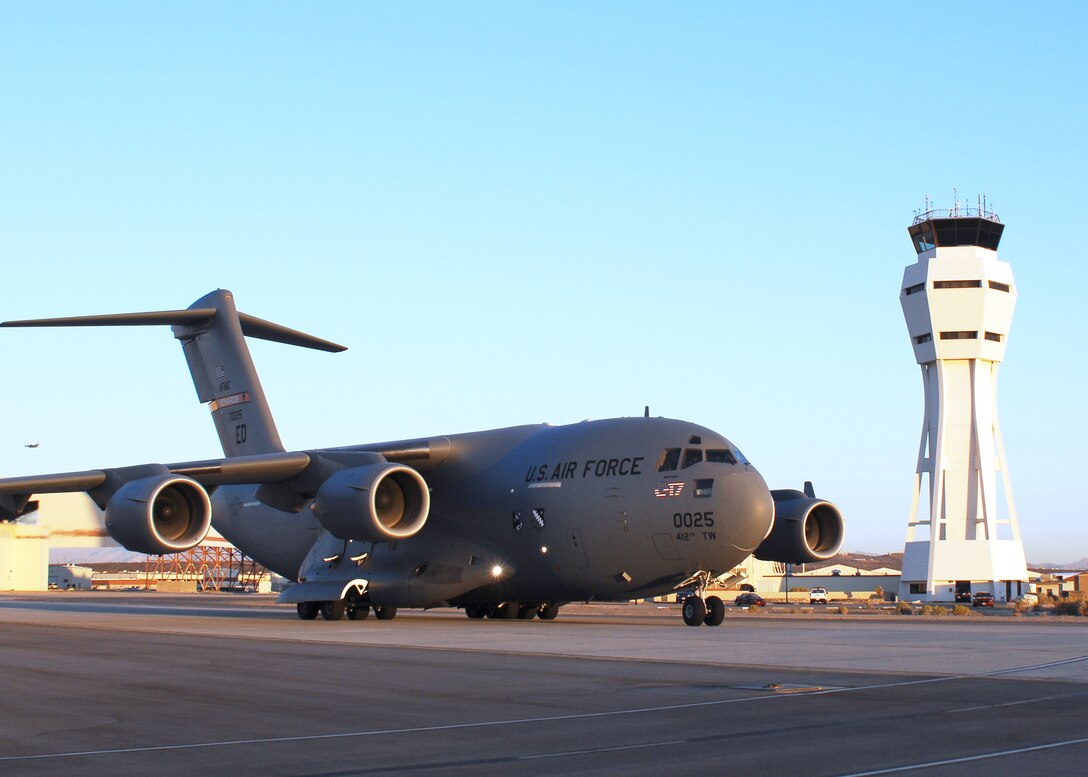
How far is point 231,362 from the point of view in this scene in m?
31.9

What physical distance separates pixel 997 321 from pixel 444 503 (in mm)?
54700

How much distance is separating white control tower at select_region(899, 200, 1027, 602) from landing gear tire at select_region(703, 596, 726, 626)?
171 feet

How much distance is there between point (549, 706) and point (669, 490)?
509 inches

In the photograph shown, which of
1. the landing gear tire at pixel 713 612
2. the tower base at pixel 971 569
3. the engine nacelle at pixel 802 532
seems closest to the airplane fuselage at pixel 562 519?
the landing gear tire at pixel 713 612

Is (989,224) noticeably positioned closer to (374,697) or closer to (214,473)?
(214,473)

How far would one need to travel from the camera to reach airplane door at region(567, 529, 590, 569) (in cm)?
2423

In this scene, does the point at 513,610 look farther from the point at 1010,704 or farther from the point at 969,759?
the point at 969,759

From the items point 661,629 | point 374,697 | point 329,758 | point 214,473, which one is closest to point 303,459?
point 214,473

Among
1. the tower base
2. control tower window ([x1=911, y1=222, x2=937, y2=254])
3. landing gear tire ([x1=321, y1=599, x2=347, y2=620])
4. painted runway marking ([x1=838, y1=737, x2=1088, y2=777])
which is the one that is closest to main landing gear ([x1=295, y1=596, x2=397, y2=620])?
landing gear tire ([x1=321, y1=599, x2=347, y2=620])

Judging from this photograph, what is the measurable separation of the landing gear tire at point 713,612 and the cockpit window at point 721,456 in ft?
8.38

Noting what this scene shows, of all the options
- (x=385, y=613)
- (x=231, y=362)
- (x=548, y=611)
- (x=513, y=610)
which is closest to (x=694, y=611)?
(x=548, y=611)

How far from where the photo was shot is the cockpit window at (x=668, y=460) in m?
23.1

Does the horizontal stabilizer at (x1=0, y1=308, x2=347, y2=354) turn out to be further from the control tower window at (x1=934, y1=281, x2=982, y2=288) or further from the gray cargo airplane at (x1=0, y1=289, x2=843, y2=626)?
the control tower window at (x1=934, y1=281, x2=982, y2=288)

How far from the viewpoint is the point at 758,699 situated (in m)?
10.4
